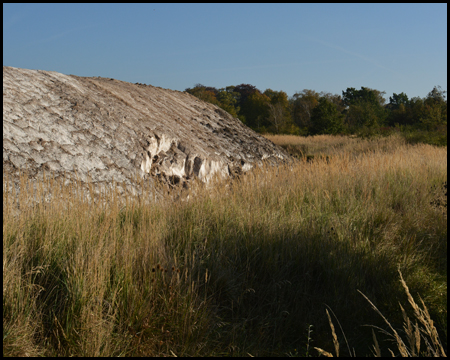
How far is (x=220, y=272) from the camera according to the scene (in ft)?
9.75

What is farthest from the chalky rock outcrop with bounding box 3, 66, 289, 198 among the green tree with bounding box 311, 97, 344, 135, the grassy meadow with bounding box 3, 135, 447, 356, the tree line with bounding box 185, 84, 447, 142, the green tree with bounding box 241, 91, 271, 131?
the green tree with bounding box 241, 91, 271, 131

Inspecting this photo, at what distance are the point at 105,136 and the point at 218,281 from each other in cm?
345

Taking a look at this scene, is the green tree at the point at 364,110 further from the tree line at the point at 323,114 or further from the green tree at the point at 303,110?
the green tree at the point at 303,110

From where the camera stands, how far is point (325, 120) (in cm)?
3066

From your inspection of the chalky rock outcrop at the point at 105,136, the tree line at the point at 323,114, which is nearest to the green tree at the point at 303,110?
the tree line at the point at 323,114

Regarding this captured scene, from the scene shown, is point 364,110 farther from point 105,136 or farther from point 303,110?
point 105,136

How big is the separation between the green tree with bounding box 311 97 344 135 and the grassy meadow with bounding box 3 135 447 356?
27043 millimetres

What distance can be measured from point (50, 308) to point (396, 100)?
72.1m

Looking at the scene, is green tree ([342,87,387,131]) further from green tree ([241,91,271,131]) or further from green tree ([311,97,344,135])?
green tree ([241,91,271,131])

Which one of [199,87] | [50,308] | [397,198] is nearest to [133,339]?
[50,308]

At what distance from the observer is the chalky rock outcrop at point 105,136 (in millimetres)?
4656

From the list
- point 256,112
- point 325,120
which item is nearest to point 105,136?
point 325,120

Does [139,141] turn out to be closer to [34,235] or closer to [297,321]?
[34,235]

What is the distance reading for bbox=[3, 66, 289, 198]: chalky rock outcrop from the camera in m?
4.66
